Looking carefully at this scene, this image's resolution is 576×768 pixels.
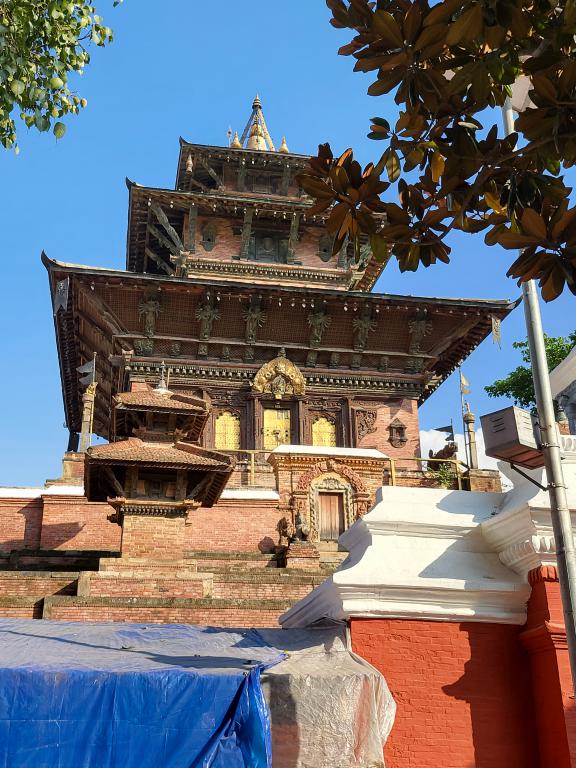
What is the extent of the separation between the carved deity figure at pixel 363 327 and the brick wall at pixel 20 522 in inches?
432

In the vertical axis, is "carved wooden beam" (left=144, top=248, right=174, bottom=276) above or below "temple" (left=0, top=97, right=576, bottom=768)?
above

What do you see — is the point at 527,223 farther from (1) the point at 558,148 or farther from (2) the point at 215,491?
(2) the point at 215,491

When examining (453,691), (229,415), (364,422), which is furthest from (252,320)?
(453,691)

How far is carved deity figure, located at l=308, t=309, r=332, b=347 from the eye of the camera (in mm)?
25000

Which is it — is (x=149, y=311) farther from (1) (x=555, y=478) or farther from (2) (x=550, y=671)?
(1) (x=555, y=478)

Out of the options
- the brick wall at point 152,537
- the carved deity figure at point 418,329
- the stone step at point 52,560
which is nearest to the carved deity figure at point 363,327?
the carved deity figure at point 418,329

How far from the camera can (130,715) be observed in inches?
227

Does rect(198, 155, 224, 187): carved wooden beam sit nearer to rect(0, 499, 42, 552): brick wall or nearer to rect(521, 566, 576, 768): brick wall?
rect(0, 499, 42, 552): brick wall

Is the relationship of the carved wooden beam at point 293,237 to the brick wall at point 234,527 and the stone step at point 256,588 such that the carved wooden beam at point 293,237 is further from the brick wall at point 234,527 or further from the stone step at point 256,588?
the stone step at point 256,588

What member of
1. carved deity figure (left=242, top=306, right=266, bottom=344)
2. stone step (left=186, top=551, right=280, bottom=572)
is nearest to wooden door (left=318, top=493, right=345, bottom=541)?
stone step (left=186, top=551, right=280, bottom=572)

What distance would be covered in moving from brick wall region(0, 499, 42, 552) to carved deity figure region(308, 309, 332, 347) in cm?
998

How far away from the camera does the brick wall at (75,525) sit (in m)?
18.3

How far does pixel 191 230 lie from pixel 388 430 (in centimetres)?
987

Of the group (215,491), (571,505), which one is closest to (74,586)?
(215,491)
